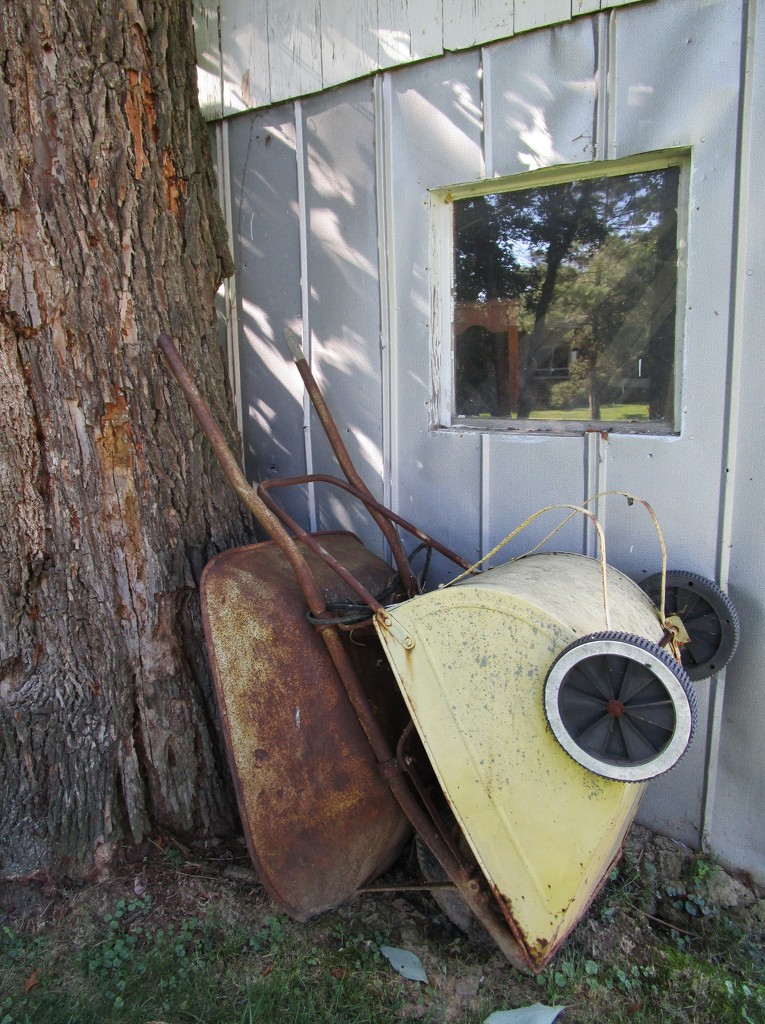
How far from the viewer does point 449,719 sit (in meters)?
1.75

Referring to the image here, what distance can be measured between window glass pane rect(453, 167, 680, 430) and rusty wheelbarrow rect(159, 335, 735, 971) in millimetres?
604

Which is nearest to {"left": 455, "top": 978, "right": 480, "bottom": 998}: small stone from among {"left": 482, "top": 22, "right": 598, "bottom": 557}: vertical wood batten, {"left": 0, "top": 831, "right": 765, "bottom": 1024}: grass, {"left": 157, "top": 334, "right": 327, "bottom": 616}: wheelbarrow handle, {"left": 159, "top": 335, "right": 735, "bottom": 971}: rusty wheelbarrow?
{"left": 0, "top": 831, "right": 765, "bottom": 1024}: grass

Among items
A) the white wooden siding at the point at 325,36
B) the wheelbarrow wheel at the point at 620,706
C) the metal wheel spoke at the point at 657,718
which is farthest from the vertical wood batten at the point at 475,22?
the metal wheel spoke at the point at 657,718

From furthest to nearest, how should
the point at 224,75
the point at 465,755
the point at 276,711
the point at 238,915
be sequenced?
the point at 224,75 < the point at 238,915 < the point at 276,711 < the point at 465,755

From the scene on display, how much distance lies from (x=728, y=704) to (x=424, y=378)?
56.1 inches

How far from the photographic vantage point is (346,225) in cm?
268

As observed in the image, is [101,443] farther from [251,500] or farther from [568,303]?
[568,303]

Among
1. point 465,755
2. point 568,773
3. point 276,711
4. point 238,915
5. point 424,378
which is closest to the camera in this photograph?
point 568,773

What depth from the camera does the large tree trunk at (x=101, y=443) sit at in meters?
2.08

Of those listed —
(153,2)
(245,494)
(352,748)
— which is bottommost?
(352,748)

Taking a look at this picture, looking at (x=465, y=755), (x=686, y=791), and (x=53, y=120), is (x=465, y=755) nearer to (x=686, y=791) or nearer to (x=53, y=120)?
(x=686, y=791)

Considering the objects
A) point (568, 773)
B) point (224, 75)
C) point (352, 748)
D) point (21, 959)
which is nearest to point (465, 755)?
point (568, 773)

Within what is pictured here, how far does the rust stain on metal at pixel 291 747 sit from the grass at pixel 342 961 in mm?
186

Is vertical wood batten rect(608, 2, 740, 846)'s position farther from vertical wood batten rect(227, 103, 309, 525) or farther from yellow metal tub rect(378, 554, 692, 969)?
vertical wood batten rect(227, 103, 309, 525)
